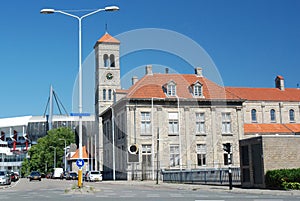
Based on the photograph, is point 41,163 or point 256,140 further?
point 41,163

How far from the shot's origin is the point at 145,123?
60875mm

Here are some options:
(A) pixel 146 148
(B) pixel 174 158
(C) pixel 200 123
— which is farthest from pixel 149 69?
(B) pixel 174 158

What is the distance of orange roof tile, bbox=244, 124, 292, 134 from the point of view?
70.1 metres

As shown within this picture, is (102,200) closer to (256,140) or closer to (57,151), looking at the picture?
(256,140)

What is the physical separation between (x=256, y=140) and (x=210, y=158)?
3366cm

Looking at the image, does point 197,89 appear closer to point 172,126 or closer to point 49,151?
point 172,126

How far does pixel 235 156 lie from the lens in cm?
6394

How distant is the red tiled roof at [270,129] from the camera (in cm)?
7027

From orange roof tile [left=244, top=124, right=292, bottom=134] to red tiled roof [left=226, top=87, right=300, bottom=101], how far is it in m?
7.23

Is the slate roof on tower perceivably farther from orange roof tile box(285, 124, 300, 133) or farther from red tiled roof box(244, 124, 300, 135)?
orange roof tile box(285, 124, 300, 133)

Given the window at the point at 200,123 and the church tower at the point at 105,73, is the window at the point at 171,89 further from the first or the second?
the church tower at the point at 105,73

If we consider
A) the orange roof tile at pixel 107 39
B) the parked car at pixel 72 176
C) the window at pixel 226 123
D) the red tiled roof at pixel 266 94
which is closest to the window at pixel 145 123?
the window at pixel 226 123

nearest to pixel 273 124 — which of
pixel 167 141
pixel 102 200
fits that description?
pixel 167 141

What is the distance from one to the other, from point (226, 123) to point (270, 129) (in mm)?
10996
